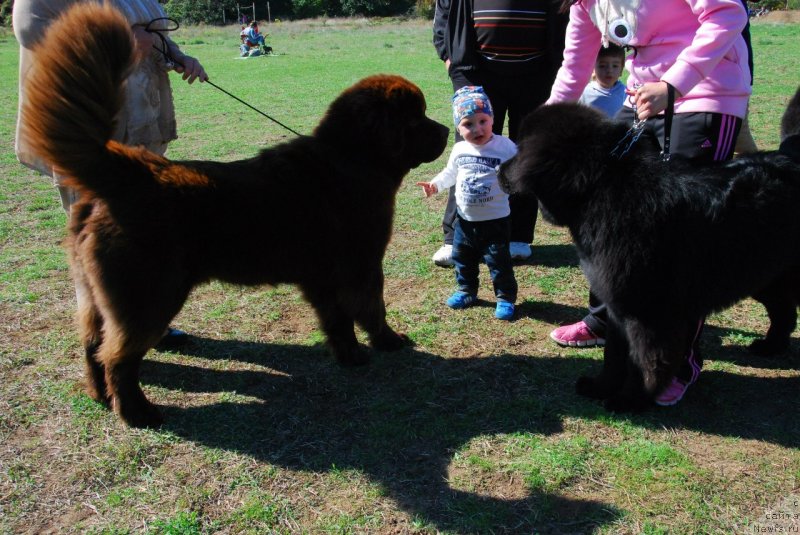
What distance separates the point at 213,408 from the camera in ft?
11.7

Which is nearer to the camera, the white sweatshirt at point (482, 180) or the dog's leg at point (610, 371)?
the dog's leg at point (610, 371)

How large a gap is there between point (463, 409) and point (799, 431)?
1.73m

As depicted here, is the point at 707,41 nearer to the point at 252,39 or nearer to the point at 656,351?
the point at 656,351

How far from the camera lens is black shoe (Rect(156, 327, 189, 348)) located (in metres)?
4.21

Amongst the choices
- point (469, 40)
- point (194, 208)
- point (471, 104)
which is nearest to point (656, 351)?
point (471, 104)

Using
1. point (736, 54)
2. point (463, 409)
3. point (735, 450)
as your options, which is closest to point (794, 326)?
point (735, 450)

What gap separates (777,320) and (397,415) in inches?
96.3

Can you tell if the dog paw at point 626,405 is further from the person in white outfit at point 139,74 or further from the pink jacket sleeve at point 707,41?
the person in white outfit at point 139,74

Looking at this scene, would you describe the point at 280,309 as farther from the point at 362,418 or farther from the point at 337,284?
the point at 362,418

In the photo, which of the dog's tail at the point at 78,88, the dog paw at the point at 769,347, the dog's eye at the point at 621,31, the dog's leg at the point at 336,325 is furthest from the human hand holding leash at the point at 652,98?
the dog's tail at the point at 78,88

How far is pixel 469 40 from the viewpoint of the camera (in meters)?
5.11

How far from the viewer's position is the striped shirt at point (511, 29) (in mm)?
4906

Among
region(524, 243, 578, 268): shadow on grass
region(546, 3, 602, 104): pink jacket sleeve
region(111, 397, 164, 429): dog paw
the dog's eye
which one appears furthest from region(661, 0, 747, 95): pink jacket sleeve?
region(111, 397, 164, 429): dog paw

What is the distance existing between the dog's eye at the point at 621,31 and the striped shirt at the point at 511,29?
76.1 inches
